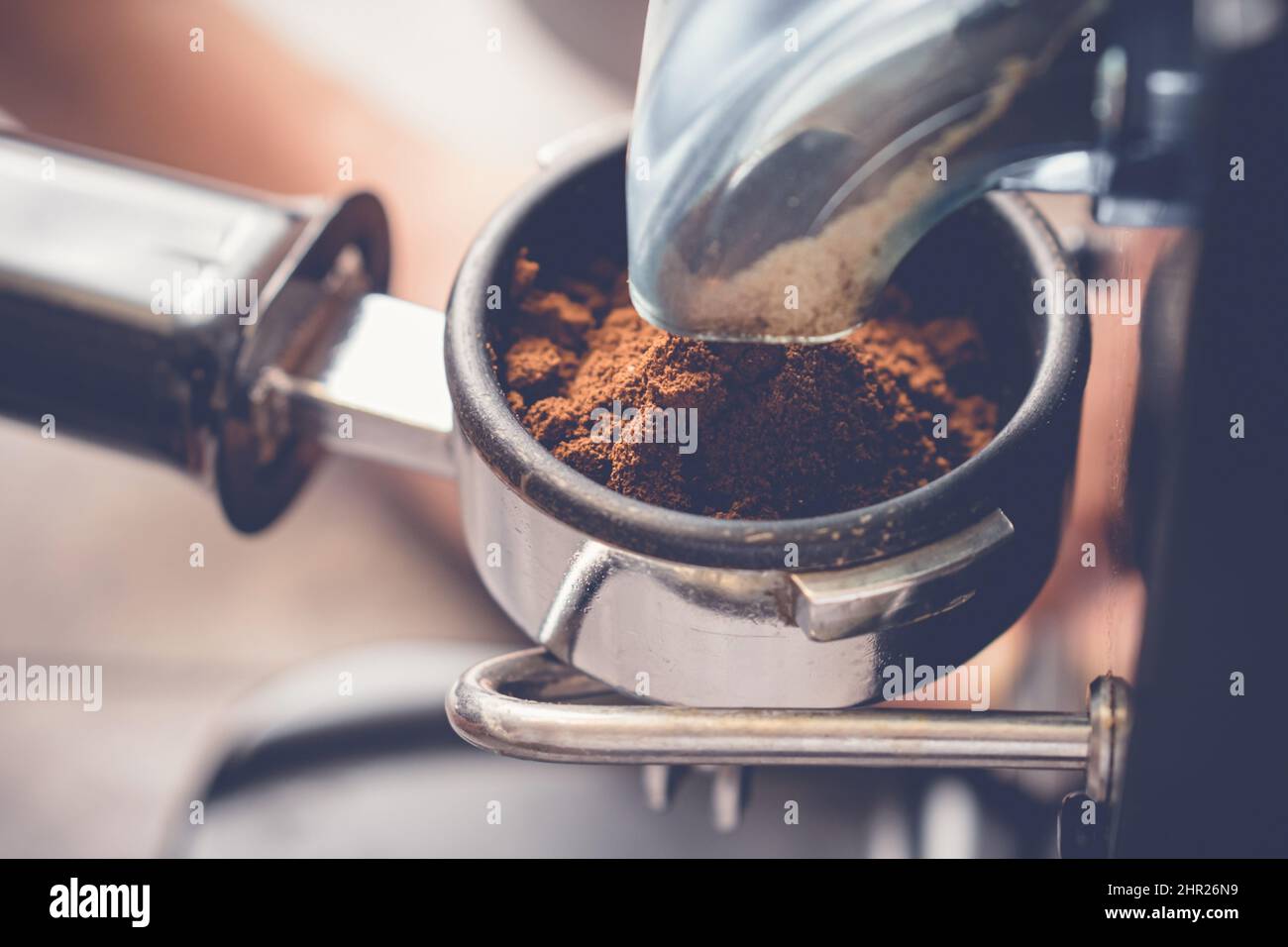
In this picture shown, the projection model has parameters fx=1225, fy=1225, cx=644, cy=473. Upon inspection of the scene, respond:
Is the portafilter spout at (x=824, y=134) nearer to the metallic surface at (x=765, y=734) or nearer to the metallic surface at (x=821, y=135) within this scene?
the metallic surface at (x=821, y=135)

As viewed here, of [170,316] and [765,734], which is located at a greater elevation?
[170,316]

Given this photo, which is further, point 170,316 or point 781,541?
point 170,316

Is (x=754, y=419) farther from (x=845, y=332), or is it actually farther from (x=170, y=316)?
(x=170, y=316)

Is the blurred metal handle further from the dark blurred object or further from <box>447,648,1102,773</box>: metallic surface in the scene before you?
the dark blurred object

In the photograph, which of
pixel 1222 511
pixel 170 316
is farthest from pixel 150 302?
pixel 1222 511

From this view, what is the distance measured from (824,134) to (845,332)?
0.21 ft

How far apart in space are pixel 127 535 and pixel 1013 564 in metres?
0.81

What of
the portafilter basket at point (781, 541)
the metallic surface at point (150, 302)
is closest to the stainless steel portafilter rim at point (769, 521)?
the portafilter basket at point (781, 541)

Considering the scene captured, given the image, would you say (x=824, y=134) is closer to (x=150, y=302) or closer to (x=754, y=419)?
(x=754, y=419)

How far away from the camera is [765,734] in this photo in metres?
0.35

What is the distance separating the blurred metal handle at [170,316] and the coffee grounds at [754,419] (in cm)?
7

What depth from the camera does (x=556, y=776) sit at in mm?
724

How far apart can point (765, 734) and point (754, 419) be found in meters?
0.09

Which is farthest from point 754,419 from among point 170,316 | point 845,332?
point 170,316
